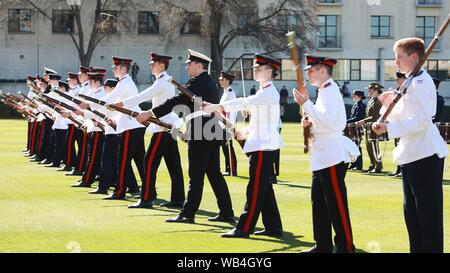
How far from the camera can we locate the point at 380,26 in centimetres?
7688

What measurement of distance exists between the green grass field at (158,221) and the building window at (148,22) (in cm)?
5339

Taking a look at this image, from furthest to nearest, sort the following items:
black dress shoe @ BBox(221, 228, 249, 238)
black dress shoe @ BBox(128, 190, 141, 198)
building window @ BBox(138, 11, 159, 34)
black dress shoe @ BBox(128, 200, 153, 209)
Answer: building window @ BBox(138, 11, 159, 34), black dress shoe @ BBox(128, 190, 141, 198), black dress shoe @ BBox(128, 200, 153, 209), black dress shoe @ BBox(221, 228, 249, 238)

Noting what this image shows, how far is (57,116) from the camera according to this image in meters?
22.8

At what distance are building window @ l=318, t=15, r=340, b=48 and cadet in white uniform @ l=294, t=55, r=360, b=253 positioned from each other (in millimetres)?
67544

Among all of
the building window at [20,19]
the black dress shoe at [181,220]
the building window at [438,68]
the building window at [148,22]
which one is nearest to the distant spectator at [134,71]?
the building window at [148,22]

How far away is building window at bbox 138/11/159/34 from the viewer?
2886 inches

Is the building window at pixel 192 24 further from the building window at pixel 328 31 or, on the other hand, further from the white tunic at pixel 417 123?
the white tunic at pixel 417 123

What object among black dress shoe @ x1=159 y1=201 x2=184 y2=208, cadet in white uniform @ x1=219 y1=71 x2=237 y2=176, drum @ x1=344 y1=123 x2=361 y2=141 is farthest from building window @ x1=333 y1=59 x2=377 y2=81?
black dress shoe @ x1=159 y1=201 x2=184 y2=208

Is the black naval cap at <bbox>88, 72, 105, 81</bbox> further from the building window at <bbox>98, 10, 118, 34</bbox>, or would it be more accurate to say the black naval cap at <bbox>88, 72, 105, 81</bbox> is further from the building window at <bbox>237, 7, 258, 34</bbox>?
the building window at <bbox>98, 10, 118, 34</bbox>

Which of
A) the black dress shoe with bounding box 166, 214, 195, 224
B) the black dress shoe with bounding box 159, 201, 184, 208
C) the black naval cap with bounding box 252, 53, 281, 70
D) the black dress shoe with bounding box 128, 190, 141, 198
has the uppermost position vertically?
the black naval cap with bounding box 252, 53, 281, 70

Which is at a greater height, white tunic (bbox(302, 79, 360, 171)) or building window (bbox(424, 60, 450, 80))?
building window (bbox(424, 60, 450, 80))

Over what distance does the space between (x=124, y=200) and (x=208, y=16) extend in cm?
5307
